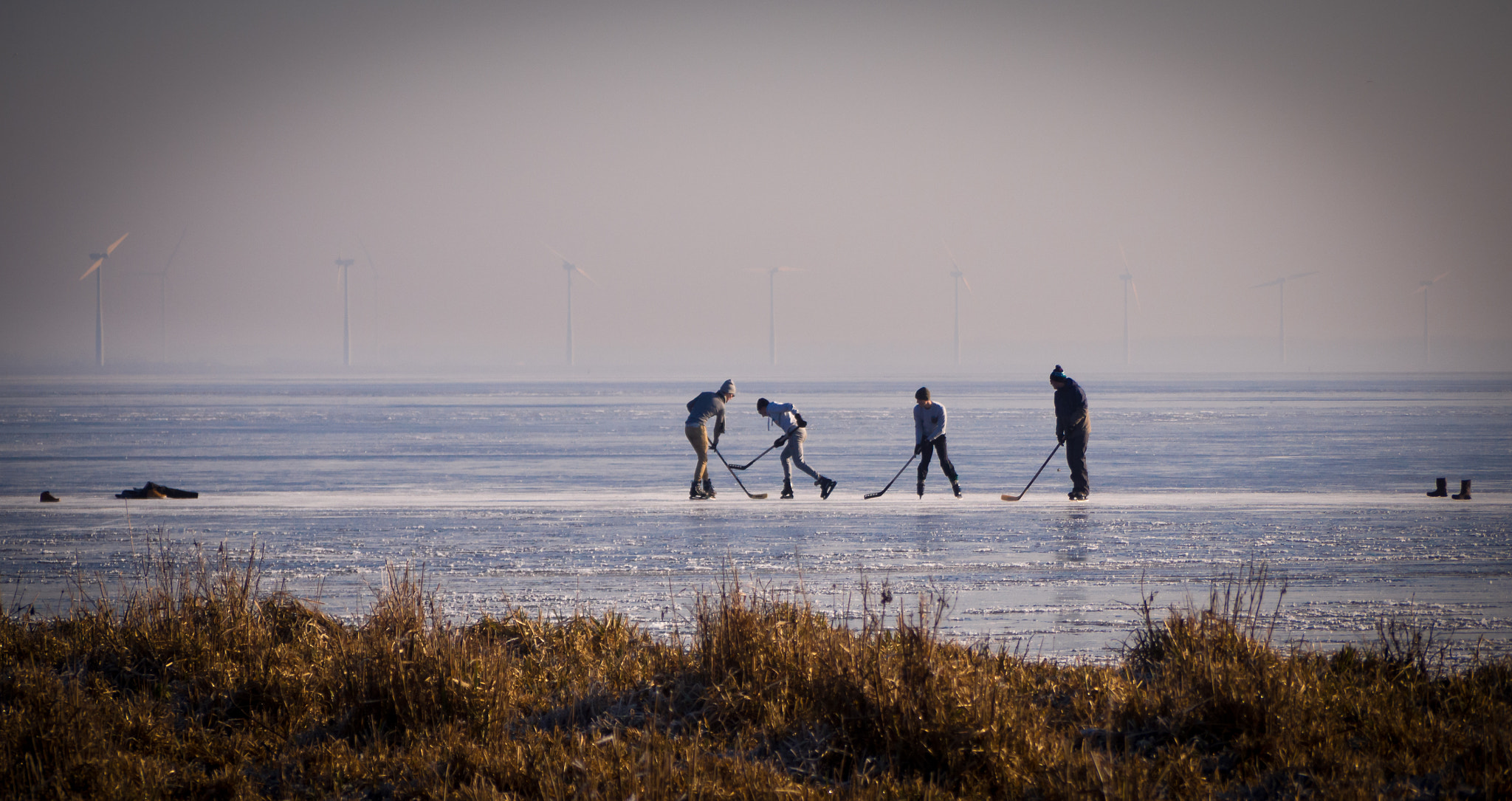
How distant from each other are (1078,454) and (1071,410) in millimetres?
772

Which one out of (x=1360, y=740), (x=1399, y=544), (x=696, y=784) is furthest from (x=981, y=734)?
(x=1399, y=544)

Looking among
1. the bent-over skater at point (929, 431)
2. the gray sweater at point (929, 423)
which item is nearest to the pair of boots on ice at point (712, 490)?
the bent-over skater at point (929, 431)

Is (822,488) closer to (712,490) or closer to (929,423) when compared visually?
(712,490)

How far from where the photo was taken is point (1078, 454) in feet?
58.9

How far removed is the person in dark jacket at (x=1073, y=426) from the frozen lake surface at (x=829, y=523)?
18.0 inches

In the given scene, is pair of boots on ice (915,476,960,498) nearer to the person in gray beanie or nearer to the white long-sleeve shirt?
the white long-sleeve shirt

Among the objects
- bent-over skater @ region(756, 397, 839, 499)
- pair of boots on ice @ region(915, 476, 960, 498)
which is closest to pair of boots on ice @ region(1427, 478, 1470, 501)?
pair of boots on ice @ region(915, 476, 960, 498)

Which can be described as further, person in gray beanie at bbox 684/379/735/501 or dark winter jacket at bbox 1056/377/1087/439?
person in gray beanie at bbox 684/379/735/501

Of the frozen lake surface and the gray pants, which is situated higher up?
the gray pants

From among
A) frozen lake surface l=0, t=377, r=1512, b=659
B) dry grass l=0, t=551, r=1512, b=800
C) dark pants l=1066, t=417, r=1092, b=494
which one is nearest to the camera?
dry grass l=0, t=551, r=1512, b=800

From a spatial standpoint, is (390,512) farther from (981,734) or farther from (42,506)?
(981,734)

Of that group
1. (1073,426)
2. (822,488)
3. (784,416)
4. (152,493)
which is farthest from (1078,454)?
(152,493)

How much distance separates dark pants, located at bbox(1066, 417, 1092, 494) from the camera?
17766mm

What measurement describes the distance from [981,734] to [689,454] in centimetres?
2394
